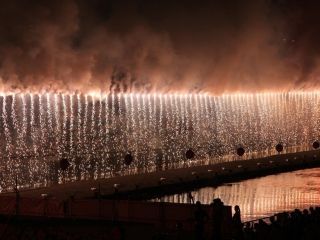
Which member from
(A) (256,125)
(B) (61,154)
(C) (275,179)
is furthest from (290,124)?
(B) (61,154)

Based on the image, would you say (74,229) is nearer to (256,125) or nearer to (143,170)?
(143,170)

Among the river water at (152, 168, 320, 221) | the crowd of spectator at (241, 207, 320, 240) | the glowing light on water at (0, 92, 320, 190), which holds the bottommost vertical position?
the crowd of spectator at (241, 207, 320, 240)

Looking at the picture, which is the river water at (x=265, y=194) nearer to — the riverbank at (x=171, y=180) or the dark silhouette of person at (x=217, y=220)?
the riverbank at (x=171, y=180)

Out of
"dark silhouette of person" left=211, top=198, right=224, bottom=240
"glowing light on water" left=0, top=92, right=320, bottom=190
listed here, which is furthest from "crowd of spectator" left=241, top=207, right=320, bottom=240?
"glowing light on water" left=0, top=92, right=320, bottom=190

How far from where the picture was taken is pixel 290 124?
46844mm

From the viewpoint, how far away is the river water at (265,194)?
22797 mm

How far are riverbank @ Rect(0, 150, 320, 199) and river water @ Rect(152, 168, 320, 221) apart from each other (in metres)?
0.55

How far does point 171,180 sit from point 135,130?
774cm

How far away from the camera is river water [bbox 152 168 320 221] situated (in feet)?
74.8

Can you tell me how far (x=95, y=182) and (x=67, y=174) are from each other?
3.48 metres

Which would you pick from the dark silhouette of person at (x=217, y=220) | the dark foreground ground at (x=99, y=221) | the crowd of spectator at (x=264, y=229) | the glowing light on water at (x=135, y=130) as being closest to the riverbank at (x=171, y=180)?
the dark foreground ground at (x=99, y=221)

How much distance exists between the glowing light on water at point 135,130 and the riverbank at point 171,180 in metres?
2.07

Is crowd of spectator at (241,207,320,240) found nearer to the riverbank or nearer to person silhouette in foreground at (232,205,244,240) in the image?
person silhouette in foreground at (232,205,244,240)

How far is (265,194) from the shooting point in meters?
26.6
